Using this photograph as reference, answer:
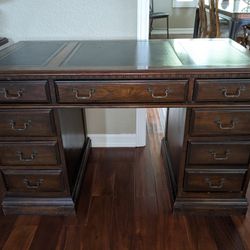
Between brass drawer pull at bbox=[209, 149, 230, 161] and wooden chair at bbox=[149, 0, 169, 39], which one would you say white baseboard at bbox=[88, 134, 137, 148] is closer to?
brass drawer pull at bbox=[209, 149, 230, 161]

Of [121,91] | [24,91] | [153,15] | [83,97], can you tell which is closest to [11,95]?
[24,91]

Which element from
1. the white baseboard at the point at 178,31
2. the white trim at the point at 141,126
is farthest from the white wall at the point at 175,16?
the white trim at the point at 141,126

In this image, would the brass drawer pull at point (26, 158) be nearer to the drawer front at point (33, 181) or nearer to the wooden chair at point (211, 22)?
the drawer front at point (33, 181)

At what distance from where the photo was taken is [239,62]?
1.15 m

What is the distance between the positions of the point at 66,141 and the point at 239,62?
936 mm

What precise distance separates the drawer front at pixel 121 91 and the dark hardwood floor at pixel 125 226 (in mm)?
691

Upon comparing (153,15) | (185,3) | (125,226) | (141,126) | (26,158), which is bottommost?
(125,226)

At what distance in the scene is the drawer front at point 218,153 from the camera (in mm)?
1269

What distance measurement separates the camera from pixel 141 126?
6.51 ft

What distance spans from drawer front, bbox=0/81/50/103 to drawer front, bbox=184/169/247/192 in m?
0.81

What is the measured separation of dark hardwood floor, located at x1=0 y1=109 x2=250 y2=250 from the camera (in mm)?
1293

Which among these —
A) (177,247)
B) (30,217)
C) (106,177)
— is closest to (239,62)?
(177,247)

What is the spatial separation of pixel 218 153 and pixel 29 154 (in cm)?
95

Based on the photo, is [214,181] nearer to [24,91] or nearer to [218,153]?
[218,153]
